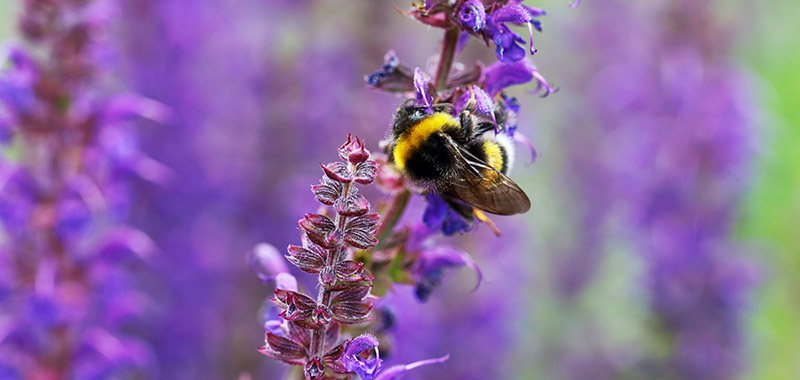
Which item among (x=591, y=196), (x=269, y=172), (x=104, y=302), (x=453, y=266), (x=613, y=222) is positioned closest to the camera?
(x=453, y=266)

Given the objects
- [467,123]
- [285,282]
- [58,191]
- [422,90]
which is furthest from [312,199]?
[422,90]

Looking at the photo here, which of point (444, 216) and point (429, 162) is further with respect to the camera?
point (444, 216)

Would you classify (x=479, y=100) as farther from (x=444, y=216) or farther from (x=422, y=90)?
(x=444, y=216)

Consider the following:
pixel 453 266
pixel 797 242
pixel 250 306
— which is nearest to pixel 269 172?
pixel 250 306

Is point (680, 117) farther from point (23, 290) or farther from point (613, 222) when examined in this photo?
point (23, 290)

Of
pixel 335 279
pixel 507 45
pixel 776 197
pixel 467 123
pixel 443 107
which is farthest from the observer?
pixel 776 197

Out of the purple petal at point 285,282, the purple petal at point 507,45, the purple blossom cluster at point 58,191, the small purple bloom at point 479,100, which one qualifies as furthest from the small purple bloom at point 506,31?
the purple blossom cluster at point 58,191
